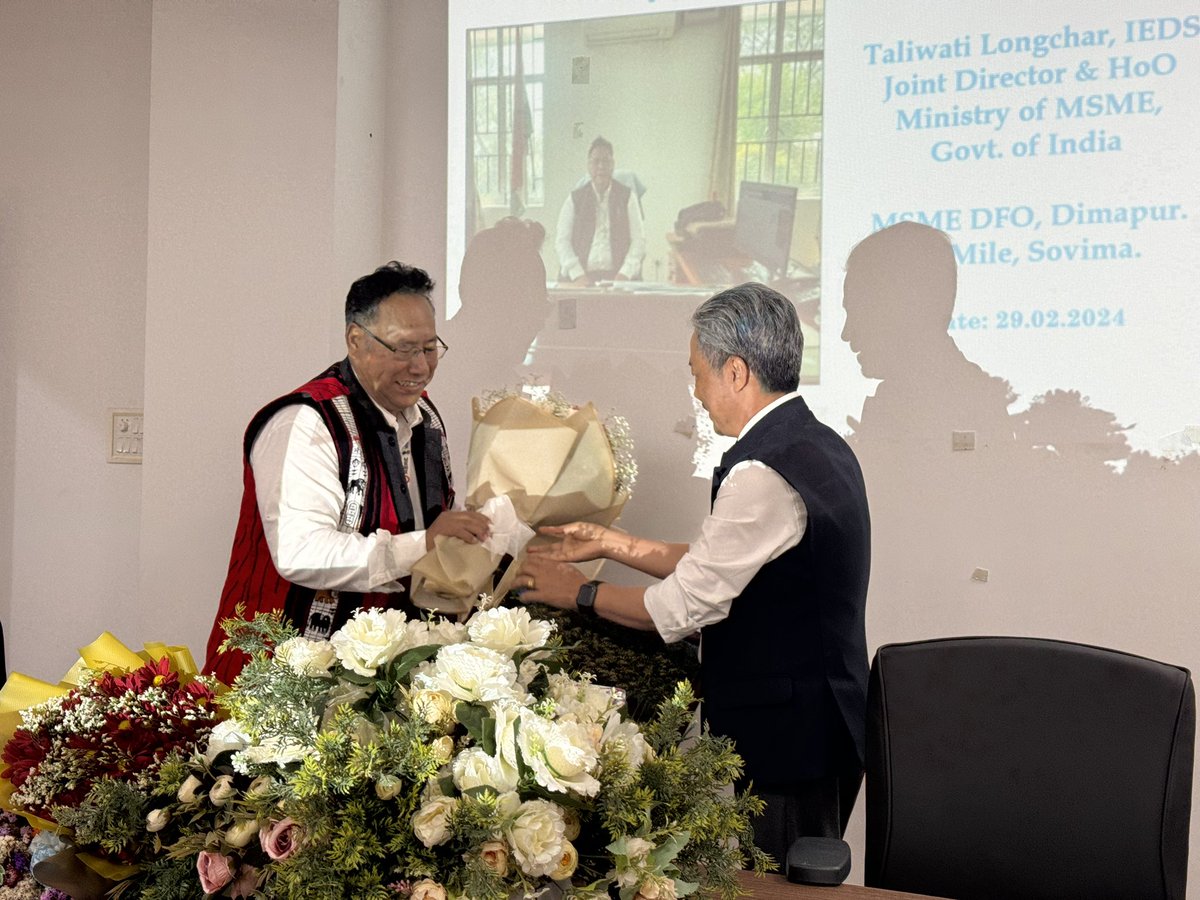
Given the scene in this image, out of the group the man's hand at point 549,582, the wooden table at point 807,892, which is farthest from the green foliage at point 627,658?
the wooden table at point 807,892

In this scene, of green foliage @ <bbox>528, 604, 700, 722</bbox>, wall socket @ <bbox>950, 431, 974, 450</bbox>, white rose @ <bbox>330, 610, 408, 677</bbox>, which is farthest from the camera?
wall socket @ <bbox>950, 431, 974, 450</bbox>

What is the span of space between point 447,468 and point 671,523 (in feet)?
2.45

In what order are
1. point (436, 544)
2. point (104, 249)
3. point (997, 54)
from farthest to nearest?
point (104, 249), point (997, 54), point (436, 544)

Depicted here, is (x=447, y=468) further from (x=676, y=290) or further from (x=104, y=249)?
(x=104, y=249)

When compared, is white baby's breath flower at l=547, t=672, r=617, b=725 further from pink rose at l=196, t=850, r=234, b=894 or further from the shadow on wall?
the shadow on wall

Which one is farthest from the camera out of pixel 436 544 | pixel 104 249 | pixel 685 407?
pixel 104 249

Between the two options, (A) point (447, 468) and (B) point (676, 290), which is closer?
(A) point (447, 468)

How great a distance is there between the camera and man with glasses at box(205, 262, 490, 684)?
2.37 meters

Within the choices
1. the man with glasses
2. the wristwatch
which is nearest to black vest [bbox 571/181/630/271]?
the man with glasses

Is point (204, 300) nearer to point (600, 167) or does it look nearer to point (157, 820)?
point (600, 167)

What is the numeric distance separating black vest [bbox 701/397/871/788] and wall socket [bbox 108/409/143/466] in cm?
232

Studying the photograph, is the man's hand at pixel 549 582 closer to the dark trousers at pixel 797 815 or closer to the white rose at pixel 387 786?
the dark trousers at pixel 797 815

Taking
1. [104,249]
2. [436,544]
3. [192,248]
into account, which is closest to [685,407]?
[436,544]

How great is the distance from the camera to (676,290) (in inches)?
128
